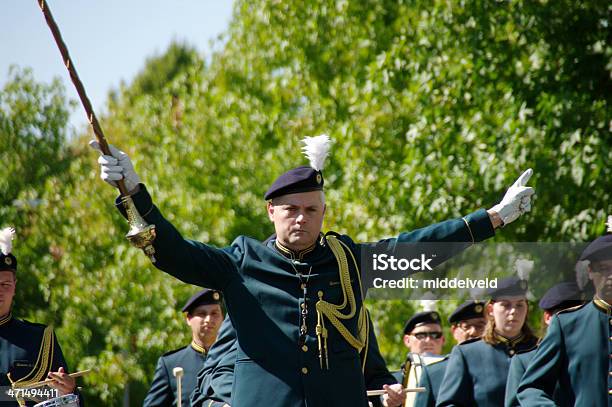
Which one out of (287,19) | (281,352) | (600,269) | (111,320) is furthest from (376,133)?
(281,352)

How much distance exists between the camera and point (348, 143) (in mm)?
15805

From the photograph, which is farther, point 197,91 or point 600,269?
point 197,91

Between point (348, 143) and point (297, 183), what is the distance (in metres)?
9.90

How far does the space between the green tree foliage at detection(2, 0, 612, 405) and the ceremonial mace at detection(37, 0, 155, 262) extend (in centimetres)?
800

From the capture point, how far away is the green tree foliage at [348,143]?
13188mm

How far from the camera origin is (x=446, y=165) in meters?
13.6

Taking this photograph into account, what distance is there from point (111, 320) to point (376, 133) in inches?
290

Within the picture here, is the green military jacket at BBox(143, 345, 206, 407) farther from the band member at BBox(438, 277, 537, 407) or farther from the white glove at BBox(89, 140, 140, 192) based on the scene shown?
the white glove at BBox(89, 140, 140, 192)

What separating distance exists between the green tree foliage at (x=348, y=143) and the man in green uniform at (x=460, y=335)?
8.04ft

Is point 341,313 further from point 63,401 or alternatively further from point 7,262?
point 7,262

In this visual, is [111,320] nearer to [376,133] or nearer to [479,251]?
[376,133]

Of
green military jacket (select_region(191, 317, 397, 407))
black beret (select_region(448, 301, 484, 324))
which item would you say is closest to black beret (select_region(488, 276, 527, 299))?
black beret (select_region(448, 301, 484, 324))

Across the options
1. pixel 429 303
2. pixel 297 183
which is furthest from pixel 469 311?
pixel 297 183

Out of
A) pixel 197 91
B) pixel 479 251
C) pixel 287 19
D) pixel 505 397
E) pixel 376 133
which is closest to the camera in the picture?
pixel 505 397
